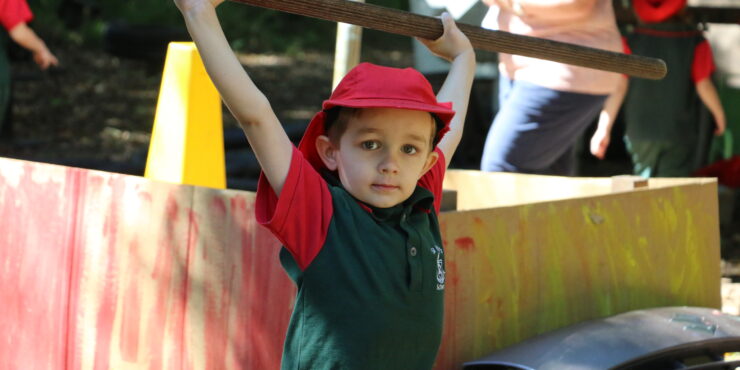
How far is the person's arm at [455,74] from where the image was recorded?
2746 mm

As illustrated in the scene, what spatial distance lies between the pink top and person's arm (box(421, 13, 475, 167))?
1508 mm

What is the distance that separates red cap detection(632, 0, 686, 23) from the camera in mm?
6137

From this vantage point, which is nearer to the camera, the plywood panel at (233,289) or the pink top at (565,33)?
the plywood panel at (233,289)

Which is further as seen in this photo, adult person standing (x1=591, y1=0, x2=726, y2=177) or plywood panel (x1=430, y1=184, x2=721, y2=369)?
adult person standing (x1=591, y1=0, x2=726, y2=177)

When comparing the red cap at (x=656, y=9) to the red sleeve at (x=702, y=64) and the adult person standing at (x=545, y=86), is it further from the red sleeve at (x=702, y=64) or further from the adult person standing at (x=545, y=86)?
the adult person standing at (x=545, y=86)

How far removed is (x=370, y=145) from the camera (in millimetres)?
2318

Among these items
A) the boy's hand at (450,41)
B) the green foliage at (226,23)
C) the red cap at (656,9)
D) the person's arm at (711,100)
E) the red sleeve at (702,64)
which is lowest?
the boy's hand at (450,41)

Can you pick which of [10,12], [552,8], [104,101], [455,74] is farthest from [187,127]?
[104,101]

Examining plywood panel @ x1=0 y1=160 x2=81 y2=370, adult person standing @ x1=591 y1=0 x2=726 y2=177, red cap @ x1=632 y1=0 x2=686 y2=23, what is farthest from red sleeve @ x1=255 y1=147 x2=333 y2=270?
red cap @ x1=632 y1=0 x2=686 y2=23

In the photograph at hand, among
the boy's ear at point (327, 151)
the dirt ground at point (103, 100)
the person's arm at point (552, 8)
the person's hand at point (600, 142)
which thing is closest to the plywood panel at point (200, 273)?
the boy's ear at point (327, 151)

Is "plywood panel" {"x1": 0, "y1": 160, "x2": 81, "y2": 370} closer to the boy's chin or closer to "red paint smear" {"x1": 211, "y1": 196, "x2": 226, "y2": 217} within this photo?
"red paint smear" {"x1": 211, "y1": 196, "x2": 226, "y2": 217}

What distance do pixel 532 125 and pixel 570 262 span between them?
1102 millimetres

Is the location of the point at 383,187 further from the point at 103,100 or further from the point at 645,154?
the point at 103,100

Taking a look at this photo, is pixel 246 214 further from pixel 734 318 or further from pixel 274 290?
pixel 734 318
